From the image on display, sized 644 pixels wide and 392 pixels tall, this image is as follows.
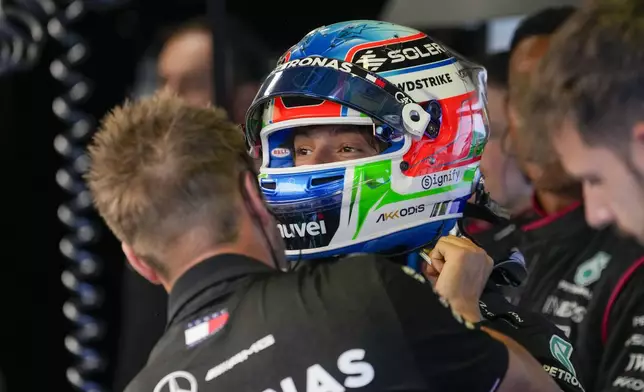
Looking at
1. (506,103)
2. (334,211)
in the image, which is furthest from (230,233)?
(506,103)

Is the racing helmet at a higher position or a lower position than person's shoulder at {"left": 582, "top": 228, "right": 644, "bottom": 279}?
higher

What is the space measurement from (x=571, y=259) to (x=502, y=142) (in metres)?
0.46

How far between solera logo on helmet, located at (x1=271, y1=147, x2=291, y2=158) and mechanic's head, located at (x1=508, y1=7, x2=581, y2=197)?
0.86 m

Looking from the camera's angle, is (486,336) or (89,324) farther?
(89,324)

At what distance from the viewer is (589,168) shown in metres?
1.35

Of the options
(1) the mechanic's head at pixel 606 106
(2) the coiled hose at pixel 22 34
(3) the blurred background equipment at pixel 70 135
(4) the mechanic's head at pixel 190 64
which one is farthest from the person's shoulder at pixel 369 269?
(2) the coiled hose at pixel 22 34

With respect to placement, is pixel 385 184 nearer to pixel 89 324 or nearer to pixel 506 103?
pixel 506 103

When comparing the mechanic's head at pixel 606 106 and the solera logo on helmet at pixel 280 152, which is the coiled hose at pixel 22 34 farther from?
the mechanic's head at pixel 606 106

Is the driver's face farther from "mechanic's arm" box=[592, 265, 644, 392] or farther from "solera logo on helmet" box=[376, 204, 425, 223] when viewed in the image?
"mechanic's arm" box=[592, 265, 644, 392]

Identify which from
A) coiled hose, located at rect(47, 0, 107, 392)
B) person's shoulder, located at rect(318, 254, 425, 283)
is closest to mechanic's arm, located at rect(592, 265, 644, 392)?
person's shoulder, located at rect(318, 254, 425, 283)

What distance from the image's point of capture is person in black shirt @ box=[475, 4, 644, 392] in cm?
172

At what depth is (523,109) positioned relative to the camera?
6.96ft

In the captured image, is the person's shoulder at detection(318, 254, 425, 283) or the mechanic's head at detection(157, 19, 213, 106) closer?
the person's shoulder at detection(318, 254, 425, 283)

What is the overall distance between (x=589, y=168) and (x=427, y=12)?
4.90 ft
